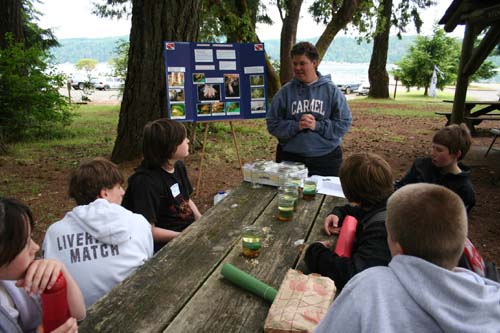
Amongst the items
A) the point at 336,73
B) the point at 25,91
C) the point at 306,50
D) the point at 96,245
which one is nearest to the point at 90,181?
the point at 96,245

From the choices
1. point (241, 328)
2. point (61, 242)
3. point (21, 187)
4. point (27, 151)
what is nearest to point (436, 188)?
point (241, 328)

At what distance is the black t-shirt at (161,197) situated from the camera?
7.48 feet

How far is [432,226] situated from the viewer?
104cm

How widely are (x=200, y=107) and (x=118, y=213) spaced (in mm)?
3028

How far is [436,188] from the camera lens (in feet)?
3.65

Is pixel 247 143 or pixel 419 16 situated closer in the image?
pixel 247 143

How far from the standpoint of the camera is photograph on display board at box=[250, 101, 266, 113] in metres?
4.83

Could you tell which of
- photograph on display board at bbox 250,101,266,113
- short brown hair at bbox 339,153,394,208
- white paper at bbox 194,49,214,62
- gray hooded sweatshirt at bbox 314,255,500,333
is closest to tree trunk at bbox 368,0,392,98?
photograph on display board at bbox 250,101,266,113

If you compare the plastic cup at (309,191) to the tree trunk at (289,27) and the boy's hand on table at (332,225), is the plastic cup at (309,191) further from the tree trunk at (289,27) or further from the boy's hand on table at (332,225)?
the tree trunk at (289,27)

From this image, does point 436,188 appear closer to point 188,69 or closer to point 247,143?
point 188,69

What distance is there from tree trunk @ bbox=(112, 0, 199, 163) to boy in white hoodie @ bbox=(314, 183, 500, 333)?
4.82 metres

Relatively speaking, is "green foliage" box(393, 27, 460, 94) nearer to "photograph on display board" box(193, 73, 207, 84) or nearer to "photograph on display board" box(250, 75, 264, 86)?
"photograph on display board" box(250, 75, 264, 86)

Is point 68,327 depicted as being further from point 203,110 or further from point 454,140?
point 203,110

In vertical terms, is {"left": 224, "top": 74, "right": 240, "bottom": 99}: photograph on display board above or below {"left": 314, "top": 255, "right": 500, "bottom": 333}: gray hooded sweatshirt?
above
